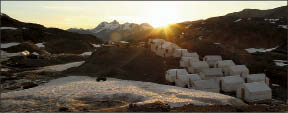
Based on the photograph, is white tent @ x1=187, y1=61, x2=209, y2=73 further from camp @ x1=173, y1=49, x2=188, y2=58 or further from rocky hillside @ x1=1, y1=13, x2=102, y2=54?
rocky hillside @ x1=1, y1=13, x2=102, y2=54

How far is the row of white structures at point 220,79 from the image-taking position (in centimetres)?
2470

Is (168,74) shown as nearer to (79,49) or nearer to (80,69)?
(80,69)

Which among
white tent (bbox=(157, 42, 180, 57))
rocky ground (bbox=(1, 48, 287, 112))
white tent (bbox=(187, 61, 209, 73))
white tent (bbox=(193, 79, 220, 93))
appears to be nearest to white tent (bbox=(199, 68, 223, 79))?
white tent (bbox=(187, 61, 209, 73))

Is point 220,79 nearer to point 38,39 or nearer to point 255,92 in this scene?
point 255,92

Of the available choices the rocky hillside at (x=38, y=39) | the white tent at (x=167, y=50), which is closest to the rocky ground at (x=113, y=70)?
the white tent at (x=167, y=50)

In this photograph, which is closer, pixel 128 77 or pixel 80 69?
pixel 128 77

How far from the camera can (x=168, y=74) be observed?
30.5 meters

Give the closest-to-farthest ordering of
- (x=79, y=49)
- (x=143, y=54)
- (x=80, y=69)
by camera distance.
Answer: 1. (x=80, y=69)
2. (x=143, y=54)
3. (x=79, y=49)

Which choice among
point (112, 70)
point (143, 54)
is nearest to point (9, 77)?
point (112, 70)

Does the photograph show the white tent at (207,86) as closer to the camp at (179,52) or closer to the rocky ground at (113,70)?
the rocky ground at (113,70)

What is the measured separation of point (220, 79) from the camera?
28750 mm

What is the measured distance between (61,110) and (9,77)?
19.4 meters

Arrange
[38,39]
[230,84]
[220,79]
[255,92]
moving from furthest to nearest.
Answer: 1. [38,39]
2. [220,79]
3. [230,84]
4. [255,92]

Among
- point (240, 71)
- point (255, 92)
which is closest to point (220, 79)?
point (240, 71)
